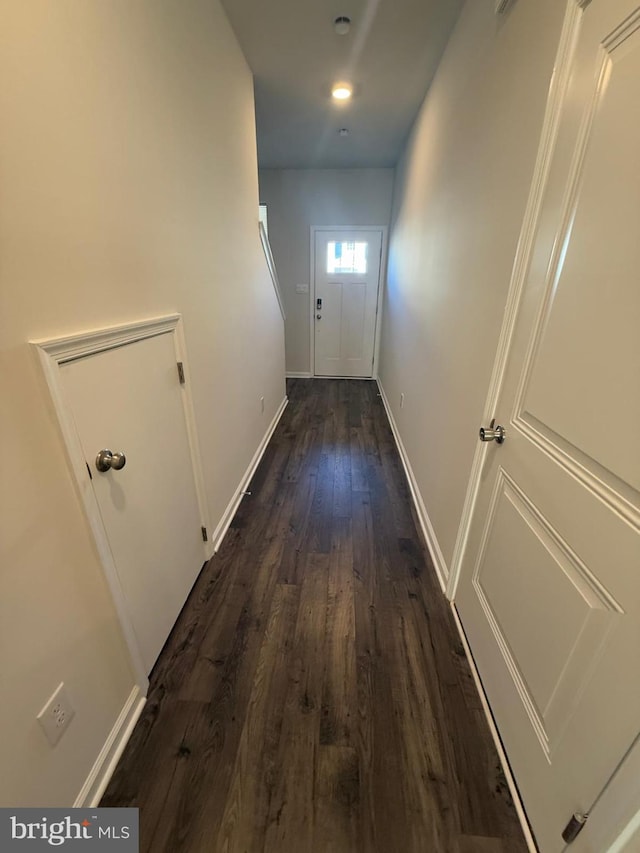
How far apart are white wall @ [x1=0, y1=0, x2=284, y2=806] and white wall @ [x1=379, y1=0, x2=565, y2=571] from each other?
1226 millimetres

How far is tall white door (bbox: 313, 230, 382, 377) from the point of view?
462 centimetres

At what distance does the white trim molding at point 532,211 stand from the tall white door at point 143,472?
48.2 inches

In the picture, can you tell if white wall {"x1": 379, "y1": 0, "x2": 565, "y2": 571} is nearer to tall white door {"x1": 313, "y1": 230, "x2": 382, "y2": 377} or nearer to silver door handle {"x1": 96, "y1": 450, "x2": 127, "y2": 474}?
silver door handle {"x1": 96, "y1": 450, "x2": 127, "y2": 474}

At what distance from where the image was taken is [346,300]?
4871 millimetres

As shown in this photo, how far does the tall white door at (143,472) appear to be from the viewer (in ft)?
3.16

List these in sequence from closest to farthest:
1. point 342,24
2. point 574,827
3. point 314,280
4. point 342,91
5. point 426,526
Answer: point 574,827, point 342,24, point 426,526, point 342,91, point 314,280

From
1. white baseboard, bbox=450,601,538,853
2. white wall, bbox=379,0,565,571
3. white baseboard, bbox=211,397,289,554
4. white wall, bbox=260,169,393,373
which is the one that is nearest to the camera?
white baseboard, bbox=450,601,538,853

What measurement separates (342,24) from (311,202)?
8.86 ft

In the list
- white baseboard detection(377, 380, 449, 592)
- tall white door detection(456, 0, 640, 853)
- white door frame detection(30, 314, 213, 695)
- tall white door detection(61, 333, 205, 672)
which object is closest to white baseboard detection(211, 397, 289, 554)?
tall white door detection(61, 333, 205, 672)

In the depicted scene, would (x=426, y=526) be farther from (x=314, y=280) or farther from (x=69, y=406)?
(x=314, y=280)

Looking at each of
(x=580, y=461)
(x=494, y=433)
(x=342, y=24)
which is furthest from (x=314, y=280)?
(x=580, y=461)

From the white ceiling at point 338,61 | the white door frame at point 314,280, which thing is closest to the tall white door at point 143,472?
the white ceiling at point 338,61

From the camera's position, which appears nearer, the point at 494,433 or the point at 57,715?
the point at 57,715

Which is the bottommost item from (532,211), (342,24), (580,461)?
(580,461)
